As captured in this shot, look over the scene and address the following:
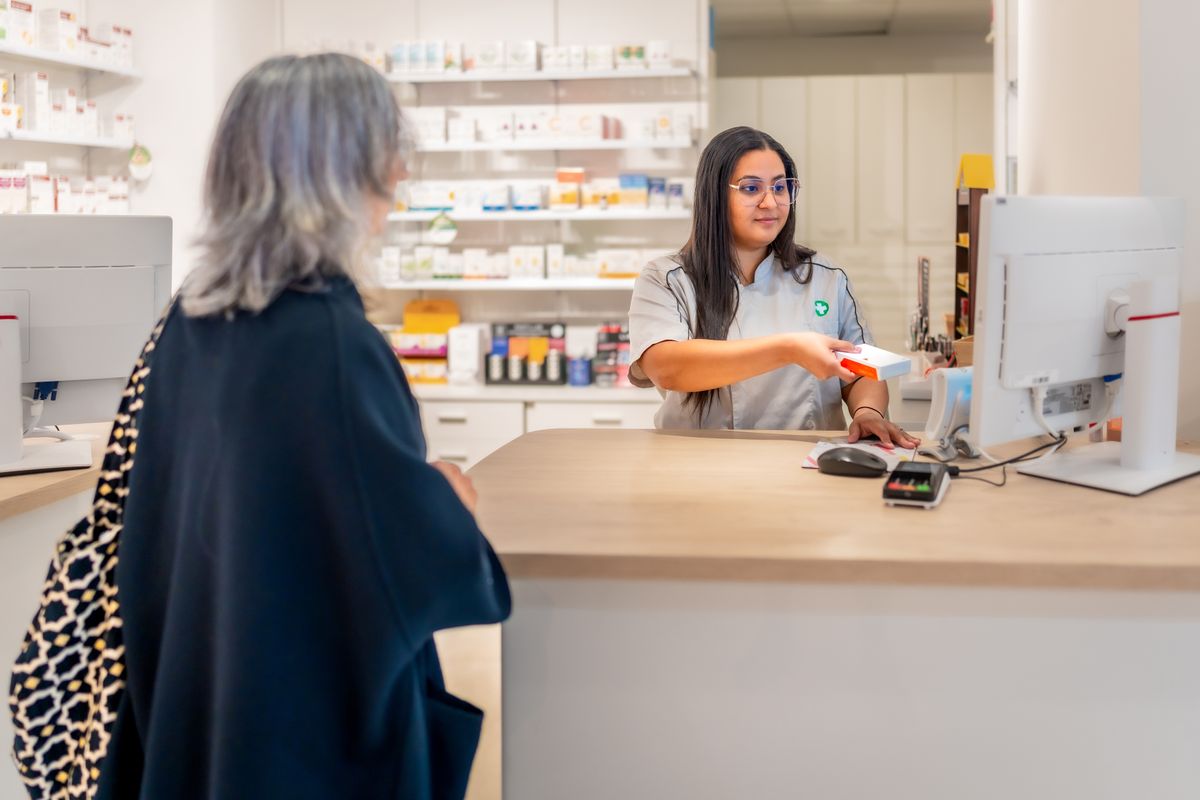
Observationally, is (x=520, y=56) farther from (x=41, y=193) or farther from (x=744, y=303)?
(x=744, y=303)

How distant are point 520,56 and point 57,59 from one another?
2.03 m

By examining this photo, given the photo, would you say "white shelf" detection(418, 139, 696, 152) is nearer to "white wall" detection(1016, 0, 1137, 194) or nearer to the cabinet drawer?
the cabinet drawer

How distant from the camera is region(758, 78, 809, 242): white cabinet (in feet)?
19.8

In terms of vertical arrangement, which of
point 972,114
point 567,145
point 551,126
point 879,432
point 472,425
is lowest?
point 472,425

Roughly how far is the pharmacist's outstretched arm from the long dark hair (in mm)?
124

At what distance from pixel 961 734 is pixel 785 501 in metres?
0.44

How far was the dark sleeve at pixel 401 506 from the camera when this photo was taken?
1.11 meters

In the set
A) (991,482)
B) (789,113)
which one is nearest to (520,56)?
(789,113)

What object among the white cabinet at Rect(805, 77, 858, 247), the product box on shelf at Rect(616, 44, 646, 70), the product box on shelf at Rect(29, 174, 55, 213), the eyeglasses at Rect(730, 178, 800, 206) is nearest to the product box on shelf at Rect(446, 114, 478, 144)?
the product box on shelf at Rect(616, 44, 646, 70)

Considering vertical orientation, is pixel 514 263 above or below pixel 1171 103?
below

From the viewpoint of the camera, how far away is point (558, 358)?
5387 mm

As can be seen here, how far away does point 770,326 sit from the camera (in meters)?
2.61

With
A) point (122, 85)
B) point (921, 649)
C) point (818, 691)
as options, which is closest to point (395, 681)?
point (818, 691)

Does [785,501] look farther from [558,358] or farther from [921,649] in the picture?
[558,358]
